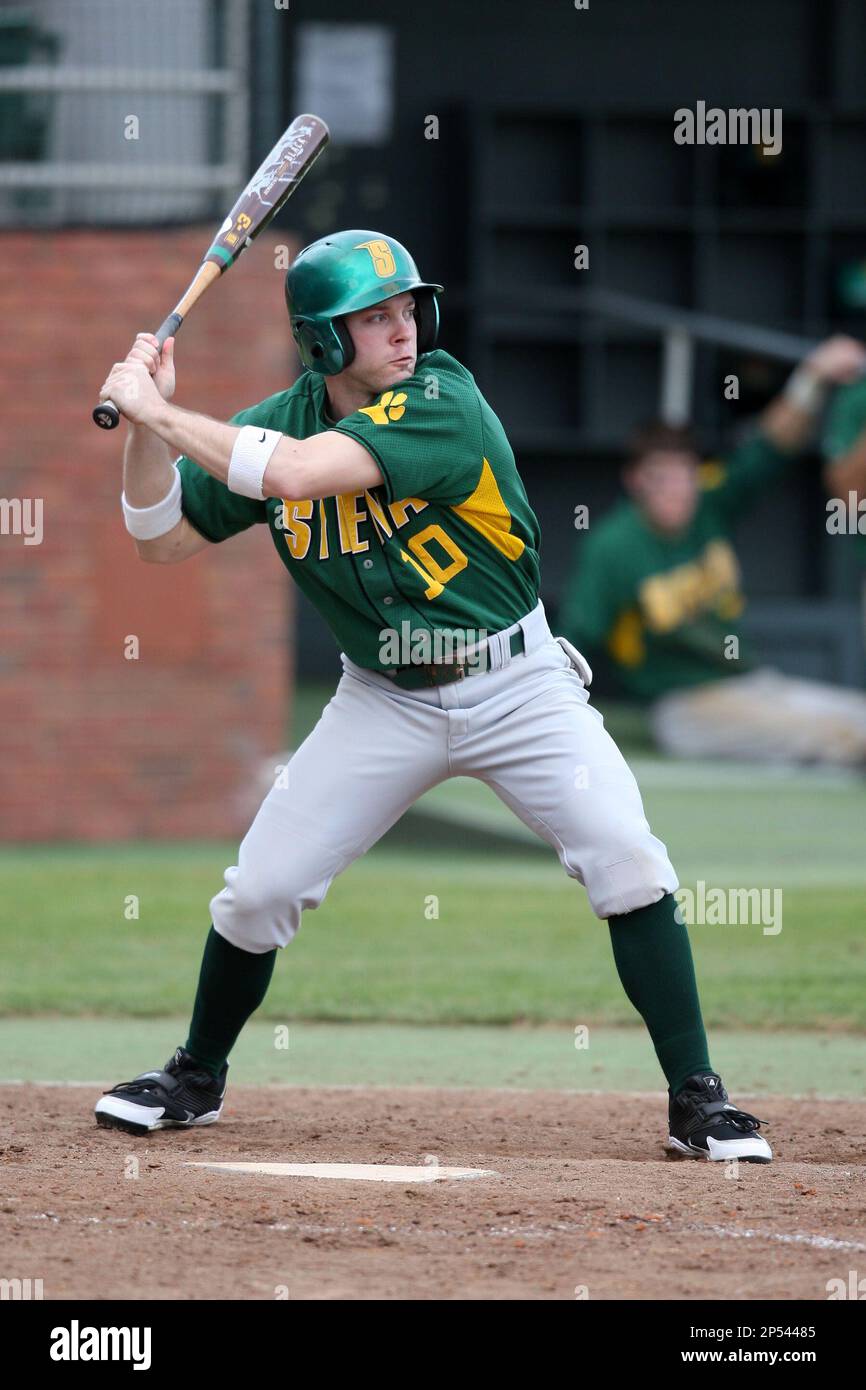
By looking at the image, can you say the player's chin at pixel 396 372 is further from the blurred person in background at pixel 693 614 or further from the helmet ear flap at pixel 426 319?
the blurred person in background at pixel 693 614

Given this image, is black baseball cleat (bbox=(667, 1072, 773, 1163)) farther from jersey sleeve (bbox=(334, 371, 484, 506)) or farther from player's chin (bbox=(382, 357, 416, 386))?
player's chin (bbox=(382, 357, 416, 386))

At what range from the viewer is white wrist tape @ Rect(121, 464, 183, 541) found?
4664mm

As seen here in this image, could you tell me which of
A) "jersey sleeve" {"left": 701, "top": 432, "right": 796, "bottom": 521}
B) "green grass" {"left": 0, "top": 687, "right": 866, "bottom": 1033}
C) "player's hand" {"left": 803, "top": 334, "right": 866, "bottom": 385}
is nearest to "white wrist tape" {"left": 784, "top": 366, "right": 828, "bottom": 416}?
"player's hand" {"left": 803, "top": 334, "right": 866, "bottom": 385}

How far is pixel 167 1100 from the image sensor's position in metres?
4.75

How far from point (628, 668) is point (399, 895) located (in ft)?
14.3

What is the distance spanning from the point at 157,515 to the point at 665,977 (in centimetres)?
160

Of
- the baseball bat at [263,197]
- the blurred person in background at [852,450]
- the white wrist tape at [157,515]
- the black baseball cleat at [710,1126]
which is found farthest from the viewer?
the blurred person in background at [852,450]

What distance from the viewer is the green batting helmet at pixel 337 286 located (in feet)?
14.4


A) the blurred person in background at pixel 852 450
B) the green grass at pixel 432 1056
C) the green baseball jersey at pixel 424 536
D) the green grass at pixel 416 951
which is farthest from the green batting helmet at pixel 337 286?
the blurred person in background at pixel 852 450

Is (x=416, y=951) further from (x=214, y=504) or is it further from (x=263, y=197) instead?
(x=263, y=197)

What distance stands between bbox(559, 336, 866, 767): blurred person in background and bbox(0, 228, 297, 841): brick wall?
112 inches

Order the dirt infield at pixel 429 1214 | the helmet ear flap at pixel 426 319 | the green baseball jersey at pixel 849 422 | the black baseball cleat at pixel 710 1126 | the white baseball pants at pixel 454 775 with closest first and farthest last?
the dirt infield at pixel 429 1214 < the black baseball cleat at pixel 710 1126 < the white baseball pants at pixel 454 775 < the helmet ear flap at pixel 426 319 < the green baseball jersey at pixel 849 422

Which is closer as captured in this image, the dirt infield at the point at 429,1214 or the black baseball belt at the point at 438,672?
the dirt infield at the point at 429,1214

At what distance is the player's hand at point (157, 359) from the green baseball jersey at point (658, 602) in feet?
25.7
